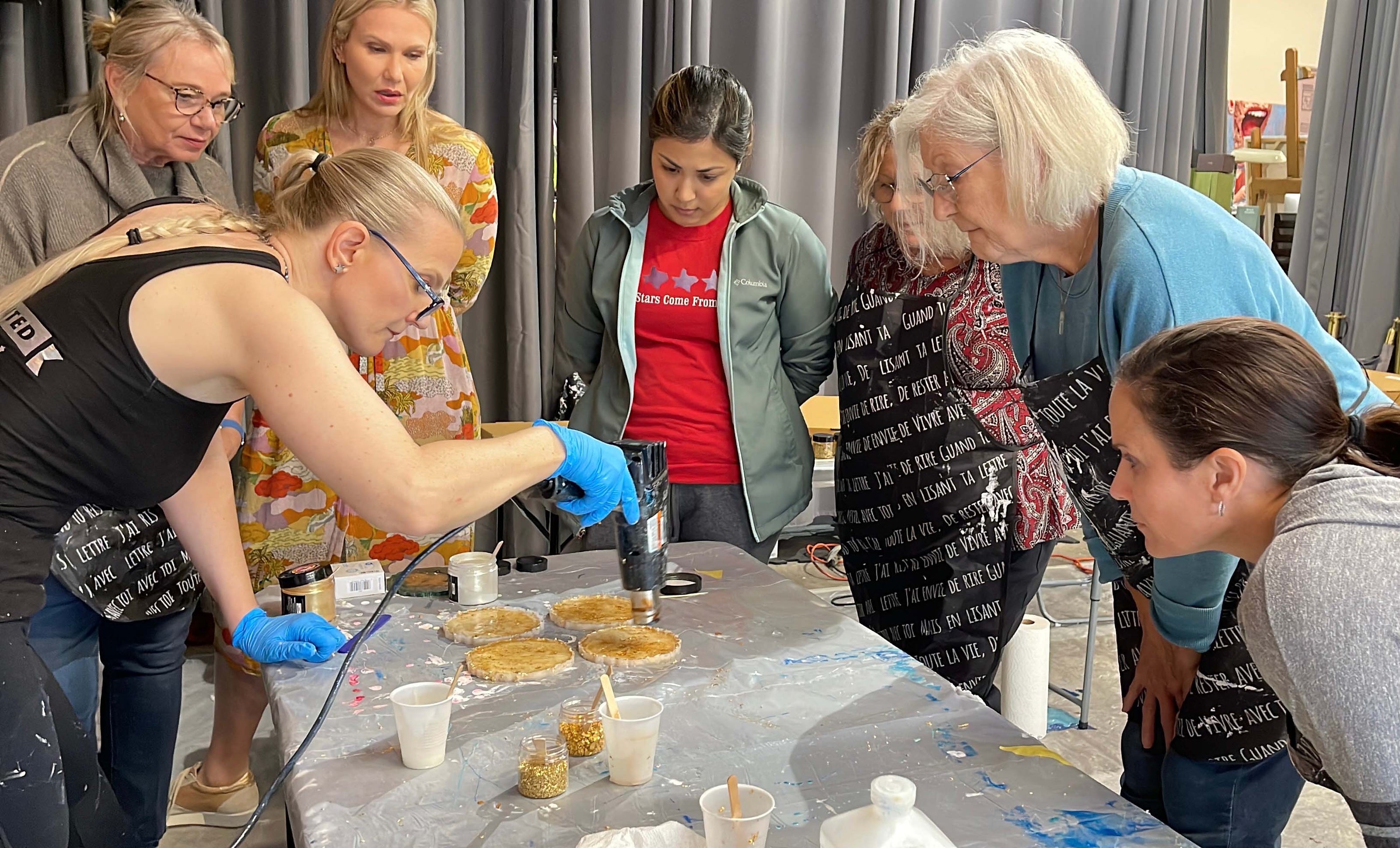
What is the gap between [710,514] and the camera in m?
2.36

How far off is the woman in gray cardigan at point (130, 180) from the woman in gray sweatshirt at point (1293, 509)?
5.07 feet

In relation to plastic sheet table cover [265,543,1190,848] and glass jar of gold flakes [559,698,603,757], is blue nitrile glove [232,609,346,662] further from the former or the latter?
glass jar of gold flakes [559,698,603,757]

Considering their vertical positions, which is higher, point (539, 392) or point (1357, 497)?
point (1357, 497)

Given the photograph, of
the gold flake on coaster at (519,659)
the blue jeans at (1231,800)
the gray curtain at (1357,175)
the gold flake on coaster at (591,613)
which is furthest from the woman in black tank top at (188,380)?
the gray curtain at (1357,175)

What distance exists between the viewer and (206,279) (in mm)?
1230

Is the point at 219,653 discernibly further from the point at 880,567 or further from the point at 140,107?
the point at 880,567

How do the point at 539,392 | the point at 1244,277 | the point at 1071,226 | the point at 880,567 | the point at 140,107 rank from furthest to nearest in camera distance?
1. the point at 539,392
2. the point at 880,567
3. the point at 140,107
4. the point at 1071,226
5. the point at 1244,277

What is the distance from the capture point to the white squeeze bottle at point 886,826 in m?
0.98

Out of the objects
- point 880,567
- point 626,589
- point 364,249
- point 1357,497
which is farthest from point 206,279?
point 880,567

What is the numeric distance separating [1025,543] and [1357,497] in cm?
106

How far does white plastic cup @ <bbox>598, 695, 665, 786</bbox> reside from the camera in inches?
48.7

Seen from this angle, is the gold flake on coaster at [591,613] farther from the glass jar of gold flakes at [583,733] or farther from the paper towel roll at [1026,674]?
the paper towel roll at [1026,674]

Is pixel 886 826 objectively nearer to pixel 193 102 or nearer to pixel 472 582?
pixel 472 582

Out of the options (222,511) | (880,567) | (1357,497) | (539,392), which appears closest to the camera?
(1357,497)
